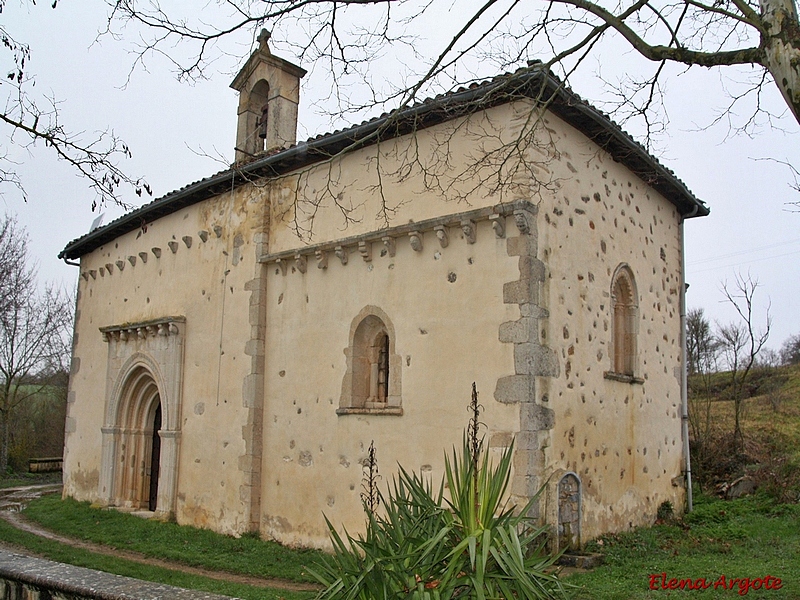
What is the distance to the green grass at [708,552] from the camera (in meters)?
6.67

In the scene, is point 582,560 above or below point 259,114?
below

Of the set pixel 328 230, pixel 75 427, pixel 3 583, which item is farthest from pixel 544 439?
pixel 75 427

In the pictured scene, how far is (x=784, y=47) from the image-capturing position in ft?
16.6

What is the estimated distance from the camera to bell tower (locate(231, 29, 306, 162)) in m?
12.8

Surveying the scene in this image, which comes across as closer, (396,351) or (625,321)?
(396,351)

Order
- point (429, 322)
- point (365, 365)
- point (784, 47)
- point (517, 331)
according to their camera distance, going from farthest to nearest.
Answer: point (365, 365), point (429, 322), point (517, 331), point (784, 47)

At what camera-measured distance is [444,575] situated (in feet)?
13.3

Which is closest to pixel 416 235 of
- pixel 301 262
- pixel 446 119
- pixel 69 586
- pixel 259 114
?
pixel 446 119

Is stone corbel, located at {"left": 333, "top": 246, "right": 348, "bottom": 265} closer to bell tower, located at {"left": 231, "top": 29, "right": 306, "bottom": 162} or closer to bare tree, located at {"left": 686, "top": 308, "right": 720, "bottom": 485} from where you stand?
bell tower, located at {"left": 231, "top": 29, "right": 306, "bottom": 162}

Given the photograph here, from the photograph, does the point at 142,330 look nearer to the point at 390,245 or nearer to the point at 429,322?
the point at 390,245

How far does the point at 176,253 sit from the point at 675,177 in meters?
8.78

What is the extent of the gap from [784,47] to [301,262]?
698 cm

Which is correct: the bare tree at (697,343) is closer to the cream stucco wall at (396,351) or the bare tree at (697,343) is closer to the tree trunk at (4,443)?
the cream stucco wall at (396,351)

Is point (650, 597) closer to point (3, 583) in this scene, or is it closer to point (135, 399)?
point (3, 583)
